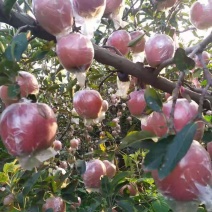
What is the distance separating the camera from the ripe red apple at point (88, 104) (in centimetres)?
106

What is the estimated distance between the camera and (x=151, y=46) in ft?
3.15

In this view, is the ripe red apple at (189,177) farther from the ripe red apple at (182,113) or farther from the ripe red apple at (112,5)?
the ripe red apple at (112,5)

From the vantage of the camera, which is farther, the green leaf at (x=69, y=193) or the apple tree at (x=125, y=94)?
the green leaf at (x=69, y=193)

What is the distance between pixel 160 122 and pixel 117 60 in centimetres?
26

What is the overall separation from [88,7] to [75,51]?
0.13 m

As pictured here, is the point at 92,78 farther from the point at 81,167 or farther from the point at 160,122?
the point at 160,122

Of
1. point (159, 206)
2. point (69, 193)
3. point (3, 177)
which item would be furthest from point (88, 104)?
point (159, 206)

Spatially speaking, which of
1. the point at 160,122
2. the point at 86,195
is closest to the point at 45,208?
the point at 160,122

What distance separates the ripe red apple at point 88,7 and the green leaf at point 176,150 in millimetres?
419

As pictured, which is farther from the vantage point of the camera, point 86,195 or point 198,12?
point 86,195

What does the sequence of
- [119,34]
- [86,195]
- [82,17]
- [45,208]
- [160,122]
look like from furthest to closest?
[86,195]
[45,208]
[119,34]
[82,17]
[160,122]

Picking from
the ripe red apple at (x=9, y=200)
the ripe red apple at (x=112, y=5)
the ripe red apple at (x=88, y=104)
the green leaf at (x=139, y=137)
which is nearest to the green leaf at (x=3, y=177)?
the ripe red apple at (x=9, y=200)

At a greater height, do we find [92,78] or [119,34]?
[119,34]

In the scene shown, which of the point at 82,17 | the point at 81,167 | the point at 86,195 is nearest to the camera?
the point at 82,17
